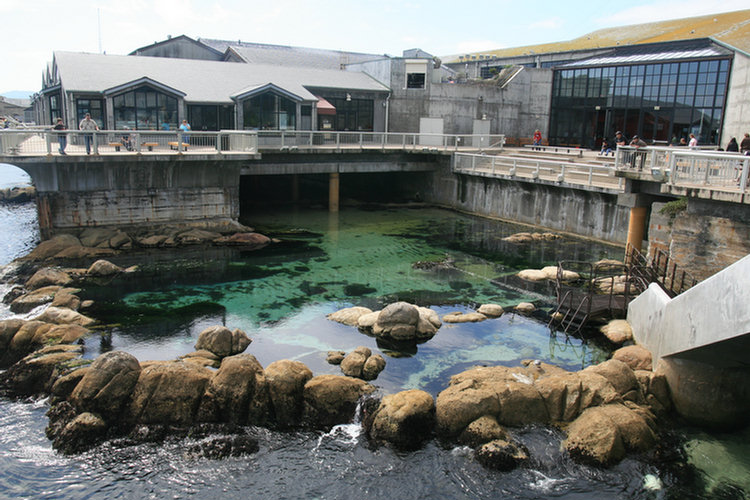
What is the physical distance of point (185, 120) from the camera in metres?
32.4

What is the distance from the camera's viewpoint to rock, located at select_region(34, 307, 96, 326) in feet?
57.2

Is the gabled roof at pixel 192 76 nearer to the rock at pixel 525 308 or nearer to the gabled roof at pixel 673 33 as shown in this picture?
the rock at pixel 525 308

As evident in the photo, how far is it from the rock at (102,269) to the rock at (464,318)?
13.3 meters

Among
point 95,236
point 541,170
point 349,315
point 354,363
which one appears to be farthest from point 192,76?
point 354,363

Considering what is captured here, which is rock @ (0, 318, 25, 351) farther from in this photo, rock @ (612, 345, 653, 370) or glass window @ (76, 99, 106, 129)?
glass window @ (76, 99, 106, 129)

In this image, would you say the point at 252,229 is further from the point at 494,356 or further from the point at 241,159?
the point at 494,356

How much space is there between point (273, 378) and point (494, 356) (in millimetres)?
6044

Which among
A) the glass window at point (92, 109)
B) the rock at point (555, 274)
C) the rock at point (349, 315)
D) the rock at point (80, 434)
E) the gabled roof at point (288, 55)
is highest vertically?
the gabled roof at point (288, 55)

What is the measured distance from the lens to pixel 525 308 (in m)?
19.5

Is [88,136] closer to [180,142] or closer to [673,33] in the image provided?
[180,142]

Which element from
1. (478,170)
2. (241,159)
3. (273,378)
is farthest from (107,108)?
(273,378)

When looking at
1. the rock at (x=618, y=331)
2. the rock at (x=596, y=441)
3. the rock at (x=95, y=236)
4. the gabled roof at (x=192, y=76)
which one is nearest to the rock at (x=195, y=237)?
the rock at (x=95, y=236)

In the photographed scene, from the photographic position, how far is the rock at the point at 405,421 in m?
11.9

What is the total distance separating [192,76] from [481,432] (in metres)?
31.7
